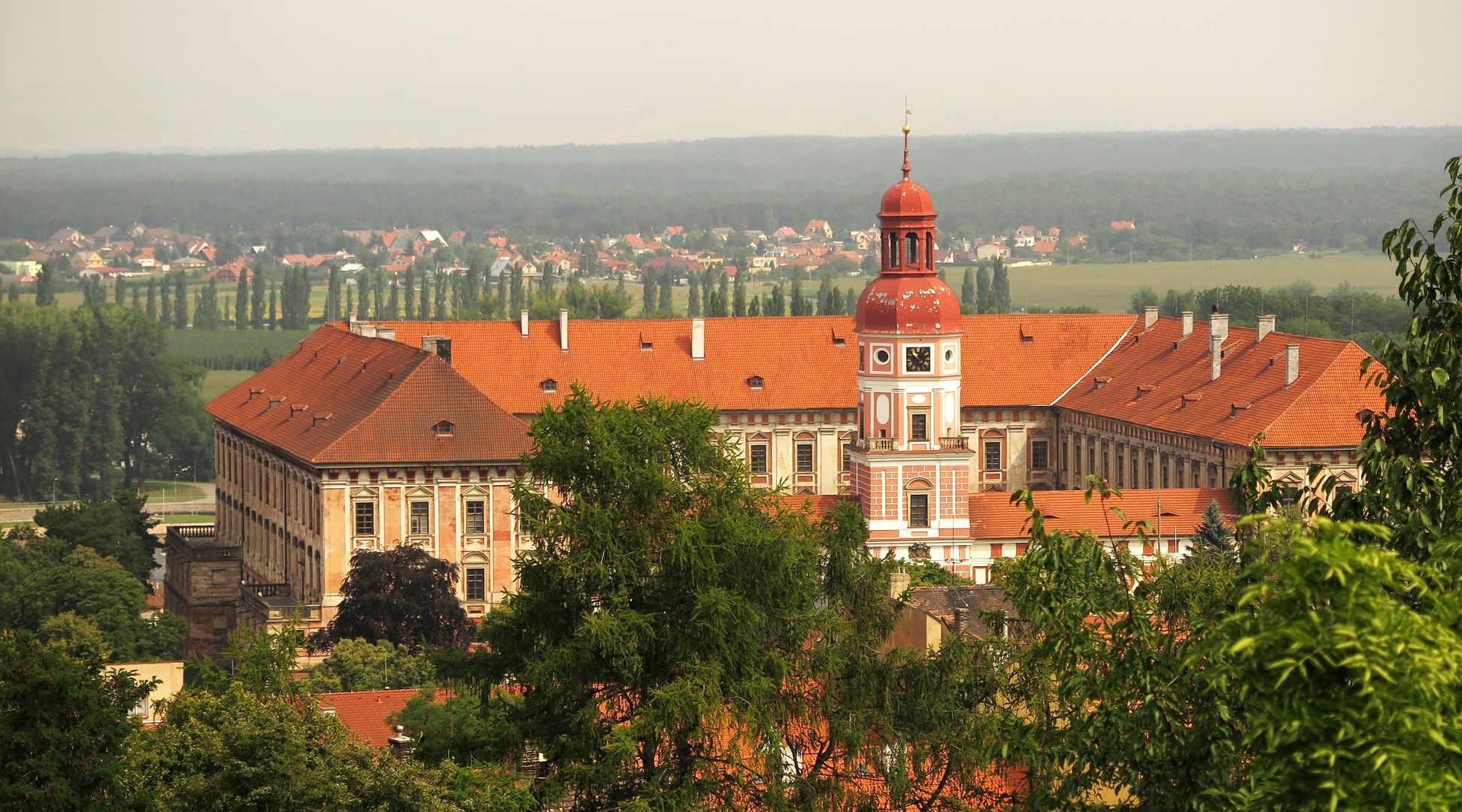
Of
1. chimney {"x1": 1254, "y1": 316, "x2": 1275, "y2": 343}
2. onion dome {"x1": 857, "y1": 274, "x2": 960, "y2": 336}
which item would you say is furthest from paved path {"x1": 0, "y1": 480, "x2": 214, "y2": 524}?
chimney {"x1": 1254, "y1": 316, "x2": 1275, "y2": 343}

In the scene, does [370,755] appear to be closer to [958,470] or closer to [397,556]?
[397,556]

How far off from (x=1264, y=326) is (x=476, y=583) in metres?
28.4

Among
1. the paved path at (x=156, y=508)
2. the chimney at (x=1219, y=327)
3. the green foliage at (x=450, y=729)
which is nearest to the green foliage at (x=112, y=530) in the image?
the chimney at (x=1219, y=327)

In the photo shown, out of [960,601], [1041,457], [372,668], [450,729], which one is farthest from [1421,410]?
[1041,457]

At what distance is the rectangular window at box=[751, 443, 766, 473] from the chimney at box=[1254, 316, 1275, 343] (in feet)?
63.2

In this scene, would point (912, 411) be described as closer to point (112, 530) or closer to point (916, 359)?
point (916, 359)

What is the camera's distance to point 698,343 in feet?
338

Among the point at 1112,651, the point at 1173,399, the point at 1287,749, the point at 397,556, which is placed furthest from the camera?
the point at 1173,399

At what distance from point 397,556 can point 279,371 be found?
25.9 meters

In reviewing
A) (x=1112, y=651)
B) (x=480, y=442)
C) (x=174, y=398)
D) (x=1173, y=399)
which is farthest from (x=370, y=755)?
(x=174, y=398)

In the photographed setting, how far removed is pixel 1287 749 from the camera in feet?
55.9

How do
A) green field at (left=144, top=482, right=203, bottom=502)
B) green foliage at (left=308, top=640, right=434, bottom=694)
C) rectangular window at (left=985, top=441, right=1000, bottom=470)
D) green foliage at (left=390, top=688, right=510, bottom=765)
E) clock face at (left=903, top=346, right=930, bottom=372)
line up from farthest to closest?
1. green field at (left=144, top=482, right=203, bottom=502)
2. rectangular window at (left=985, top=441, right=1000, bottom=470)
3. clock face at (left=903, top=346, right=930, bottom=372)
4. green foliage at (left=308, top=640, right=434, bottom=694)
5. green foliage at (left=390, top=688, right=510, bottom=765)

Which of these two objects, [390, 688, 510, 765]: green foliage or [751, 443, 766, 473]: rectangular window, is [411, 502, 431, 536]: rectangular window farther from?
[390, 688, 510, 765]: green foliage

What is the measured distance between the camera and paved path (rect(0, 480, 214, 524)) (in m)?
140
